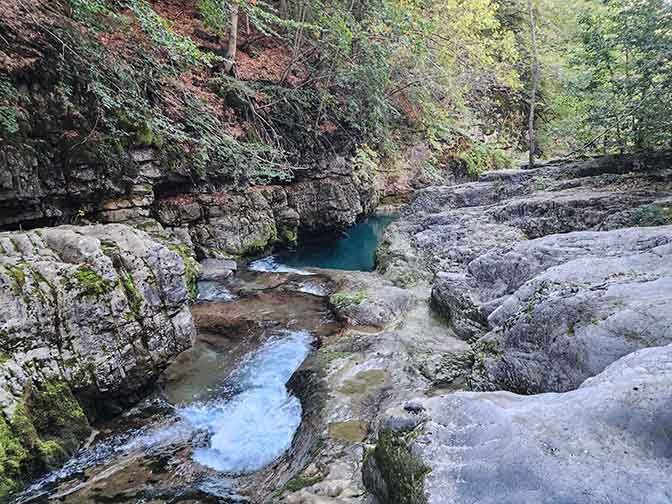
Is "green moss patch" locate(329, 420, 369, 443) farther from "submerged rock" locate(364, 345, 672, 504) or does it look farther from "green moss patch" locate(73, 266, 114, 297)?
"green moss patch" locate(73, 266, 114, 297)

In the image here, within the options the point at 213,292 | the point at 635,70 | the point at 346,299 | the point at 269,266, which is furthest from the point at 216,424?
the point at 635,70

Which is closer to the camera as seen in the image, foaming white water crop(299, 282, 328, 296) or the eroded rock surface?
the eroded rock surface

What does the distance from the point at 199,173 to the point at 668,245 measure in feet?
34.8

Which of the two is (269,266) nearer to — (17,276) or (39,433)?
(17,276)

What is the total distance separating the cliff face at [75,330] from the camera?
4020 mm

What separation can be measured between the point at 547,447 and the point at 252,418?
4047 millimetres

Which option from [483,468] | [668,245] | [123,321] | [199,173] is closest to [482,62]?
[199,173]

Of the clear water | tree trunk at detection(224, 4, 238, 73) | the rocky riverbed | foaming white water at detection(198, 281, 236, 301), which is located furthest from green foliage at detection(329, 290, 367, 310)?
tree trunk at detection(224, 4, 238, 73)

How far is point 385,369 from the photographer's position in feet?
18.8

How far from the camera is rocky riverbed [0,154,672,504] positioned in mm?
2189

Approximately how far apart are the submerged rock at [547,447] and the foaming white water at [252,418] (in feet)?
7.68

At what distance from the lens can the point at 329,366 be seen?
19.6ft

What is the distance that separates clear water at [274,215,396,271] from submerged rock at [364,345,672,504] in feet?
37.0

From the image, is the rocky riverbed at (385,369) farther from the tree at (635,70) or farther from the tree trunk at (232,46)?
the tree trunk at (232,46)
